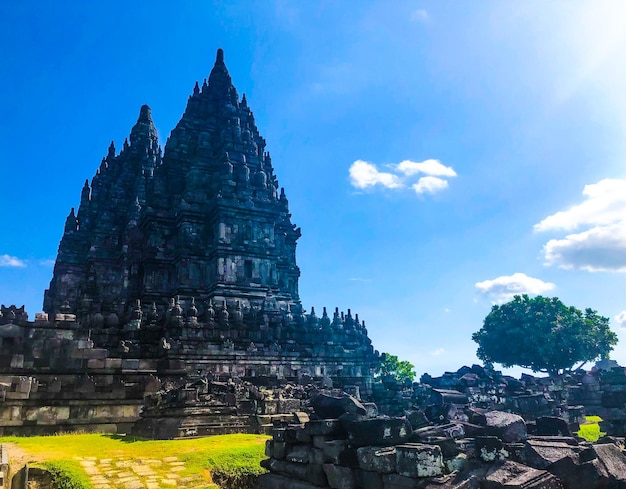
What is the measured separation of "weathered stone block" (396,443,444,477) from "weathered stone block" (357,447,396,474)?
0.12 metres

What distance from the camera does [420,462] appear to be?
626 cm

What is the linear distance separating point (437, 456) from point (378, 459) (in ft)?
2.56

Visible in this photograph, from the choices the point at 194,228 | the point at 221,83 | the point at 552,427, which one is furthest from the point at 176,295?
the point at 552,427

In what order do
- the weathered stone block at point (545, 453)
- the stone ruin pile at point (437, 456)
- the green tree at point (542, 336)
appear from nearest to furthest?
the stone ruin pile at point (437, 456) < the weathered stone block at point (545, 453) < the green tree at point (542, 336)

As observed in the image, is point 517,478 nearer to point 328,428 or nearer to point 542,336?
point 328,428

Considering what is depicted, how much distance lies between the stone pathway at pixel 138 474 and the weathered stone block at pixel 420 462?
385 centimetres

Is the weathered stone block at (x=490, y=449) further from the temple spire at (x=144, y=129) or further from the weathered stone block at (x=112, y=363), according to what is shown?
the temple spire at (x=144, y=129)

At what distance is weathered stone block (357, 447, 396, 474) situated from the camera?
257 inches

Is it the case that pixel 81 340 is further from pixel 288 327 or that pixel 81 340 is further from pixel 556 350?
pixel 556 350

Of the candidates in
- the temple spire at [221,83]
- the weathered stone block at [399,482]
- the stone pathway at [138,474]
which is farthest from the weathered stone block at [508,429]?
the temple spire at [221,83]

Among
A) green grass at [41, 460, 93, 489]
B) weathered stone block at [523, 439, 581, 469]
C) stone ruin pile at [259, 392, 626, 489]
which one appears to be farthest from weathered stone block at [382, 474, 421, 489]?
green grass at [41, 460, 93, 489]

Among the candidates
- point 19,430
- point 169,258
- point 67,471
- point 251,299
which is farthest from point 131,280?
point 67,471

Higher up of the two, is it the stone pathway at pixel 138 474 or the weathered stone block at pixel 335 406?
the weathered stone block at pixel 335 406

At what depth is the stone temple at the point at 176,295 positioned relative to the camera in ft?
57.3
